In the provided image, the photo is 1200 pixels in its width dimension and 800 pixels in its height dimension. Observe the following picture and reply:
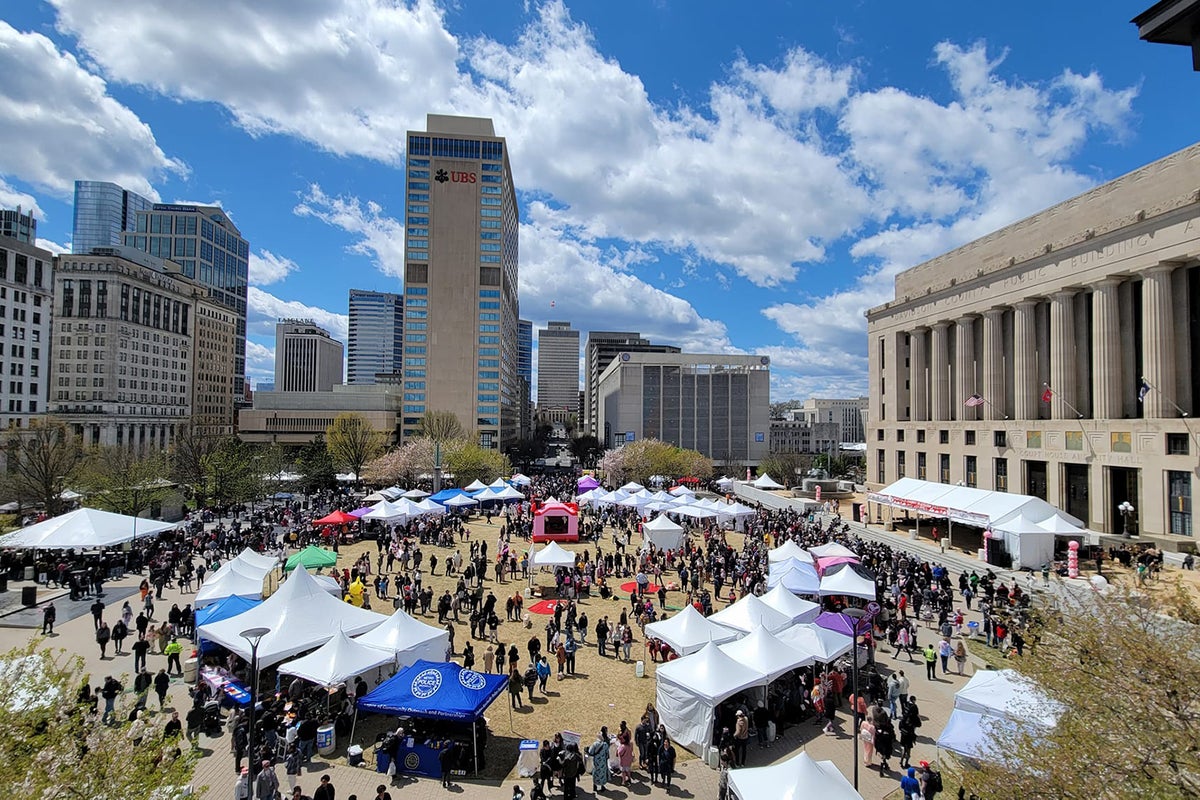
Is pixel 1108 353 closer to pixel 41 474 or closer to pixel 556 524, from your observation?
pixel 556 524

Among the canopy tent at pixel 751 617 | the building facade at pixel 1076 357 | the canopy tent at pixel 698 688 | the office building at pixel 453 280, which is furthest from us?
the office building at pixel 453 280

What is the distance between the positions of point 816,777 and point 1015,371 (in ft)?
150

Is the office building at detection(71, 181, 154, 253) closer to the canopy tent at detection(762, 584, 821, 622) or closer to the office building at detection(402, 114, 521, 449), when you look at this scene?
the office building at detection(402, 114, 521, 449)

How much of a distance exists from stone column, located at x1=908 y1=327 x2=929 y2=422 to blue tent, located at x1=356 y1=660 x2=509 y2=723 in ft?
182

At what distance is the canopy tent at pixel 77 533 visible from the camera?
24469mm

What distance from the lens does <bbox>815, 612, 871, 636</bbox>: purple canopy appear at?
17656 millimetres

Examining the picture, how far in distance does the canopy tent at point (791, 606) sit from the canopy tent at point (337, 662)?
1154 centimetres

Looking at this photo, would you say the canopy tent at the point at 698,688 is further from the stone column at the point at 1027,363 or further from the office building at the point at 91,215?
the office building at the point at 91,215

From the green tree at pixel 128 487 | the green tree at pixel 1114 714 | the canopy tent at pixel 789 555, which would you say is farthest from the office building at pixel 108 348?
the green tree at pixel 1114 714

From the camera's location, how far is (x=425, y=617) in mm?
22719

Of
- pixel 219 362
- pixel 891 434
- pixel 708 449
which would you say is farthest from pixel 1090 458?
pixel 219 362

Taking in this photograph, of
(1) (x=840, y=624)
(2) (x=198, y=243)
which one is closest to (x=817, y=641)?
(1) (x=840, y=624)

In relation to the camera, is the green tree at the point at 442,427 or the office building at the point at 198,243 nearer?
the green tree at the point at 442,427

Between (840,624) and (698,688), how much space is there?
21.1 feet
